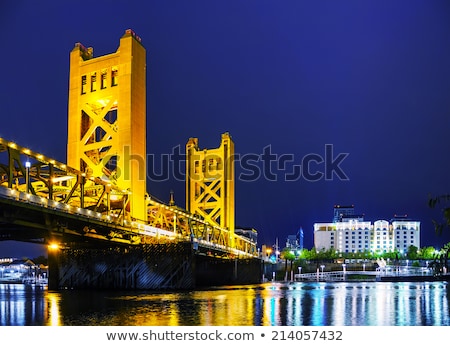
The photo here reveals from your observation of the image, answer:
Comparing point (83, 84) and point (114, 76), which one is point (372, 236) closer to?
point (83, 84)

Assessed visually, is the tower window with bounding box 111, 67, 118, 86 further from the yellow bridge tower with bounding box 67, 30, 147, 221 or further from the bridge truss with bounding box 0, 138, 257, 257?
the bridge truss with bounding box 0, 138, 257, 257

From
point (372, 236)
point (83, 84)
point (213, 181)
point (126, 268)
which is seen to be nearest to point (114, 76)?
point (83, 84)

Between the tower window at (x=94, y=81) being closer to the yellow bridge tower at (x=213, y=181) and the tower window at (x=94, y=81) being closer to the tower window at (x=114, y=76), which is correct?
the tower window at (x=114, y=76)

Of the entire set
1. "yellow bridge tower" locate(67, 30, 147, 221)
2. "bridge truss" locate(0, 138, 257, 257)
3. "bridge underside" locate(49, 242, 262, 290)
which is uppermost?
"yellow bridge tower" locate(67, 30, 147, 221)

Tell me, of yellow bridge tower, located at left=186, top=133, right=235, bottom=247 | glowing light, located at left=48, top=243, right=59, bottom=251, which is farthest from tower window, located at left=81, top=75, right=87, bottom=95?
yellow bridge tower, located at left=186, top=133, right=235, bottom=247

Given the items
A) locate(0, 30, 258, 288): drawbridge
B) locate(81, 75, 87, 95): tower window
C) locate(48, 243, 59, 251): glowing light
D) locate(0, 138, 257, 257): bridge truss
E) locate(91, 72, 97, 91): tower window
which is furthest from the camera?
locate(81, 75, 87, 95): tower window

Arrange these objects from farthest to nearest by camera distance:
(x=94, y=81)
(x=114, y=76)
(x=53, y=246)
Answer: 1. (x=94, y=81)
2. (x=114, y=76)
3. (x=53, y=246)
